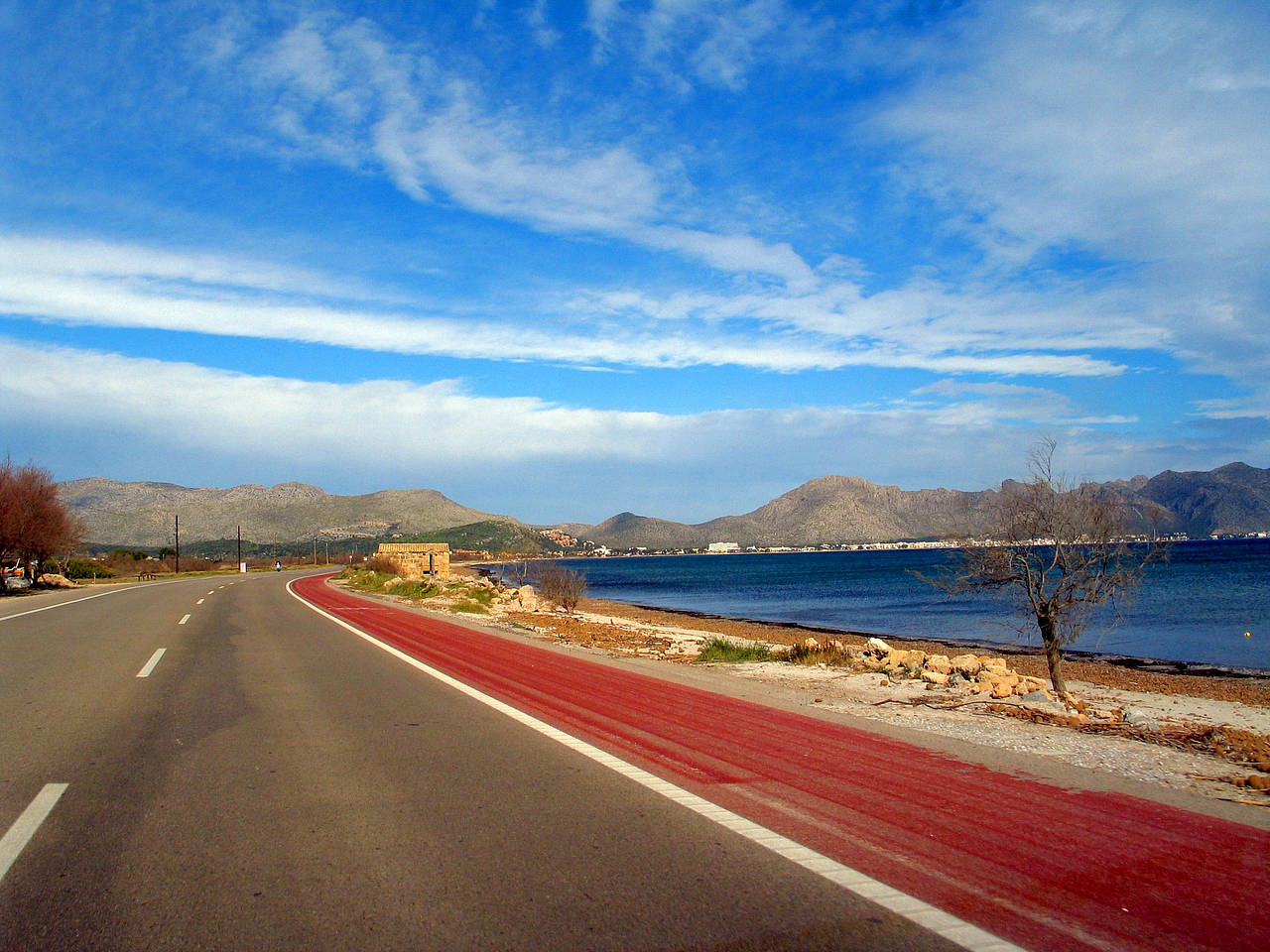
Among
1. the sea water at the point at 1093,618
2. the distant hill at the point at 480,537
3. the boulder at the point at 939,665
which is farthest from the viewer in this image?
the distant hill at the point at 480,537

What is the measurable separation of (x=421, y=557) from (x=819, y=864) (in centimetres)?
6257

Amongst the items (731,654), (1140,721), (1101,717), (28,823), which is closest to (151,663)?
(28,823)

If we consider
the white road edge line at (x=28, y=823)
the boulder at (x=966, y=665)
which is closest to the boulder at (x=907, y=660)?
the boulder at (x=966, y=665)

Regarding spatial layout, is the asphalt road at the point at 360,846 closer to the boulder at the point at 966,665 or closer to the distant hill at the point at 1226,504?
the boulder at the point at 966,665

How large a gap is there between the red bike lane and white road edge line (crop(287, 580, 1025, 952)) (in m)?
0.09

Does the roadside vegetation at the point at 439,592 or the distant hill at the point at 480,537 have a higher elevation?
the distant hill at the point at 480,537

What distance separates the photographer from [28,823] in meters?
5.67

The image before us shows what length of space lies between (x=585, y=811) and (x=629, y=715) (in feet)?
11.8

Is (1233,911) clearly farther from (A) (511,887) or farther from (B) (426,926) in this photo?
(B) (426,926)

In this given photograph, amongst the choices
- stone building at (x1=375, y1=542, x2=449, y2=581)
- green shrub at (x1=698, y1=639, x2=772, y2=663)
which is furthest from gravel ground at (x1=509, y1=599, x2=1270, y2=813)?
stone building at (x1=375, y1=542, x2=449, y2=581)

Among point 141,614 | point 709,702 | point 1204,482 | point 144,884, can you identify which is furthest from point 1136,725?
point 1204,482

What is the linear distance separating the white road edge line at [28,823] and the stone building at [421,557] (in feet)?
182

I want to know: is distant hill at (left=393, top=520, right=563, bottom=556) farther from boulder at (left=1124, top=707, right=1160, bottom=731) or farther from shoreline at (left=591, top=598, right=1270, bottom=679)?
boulder at (left=1124, top=707, right=1160, bottom=731)

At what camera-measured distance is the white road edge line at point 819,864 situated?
3.92 metres
